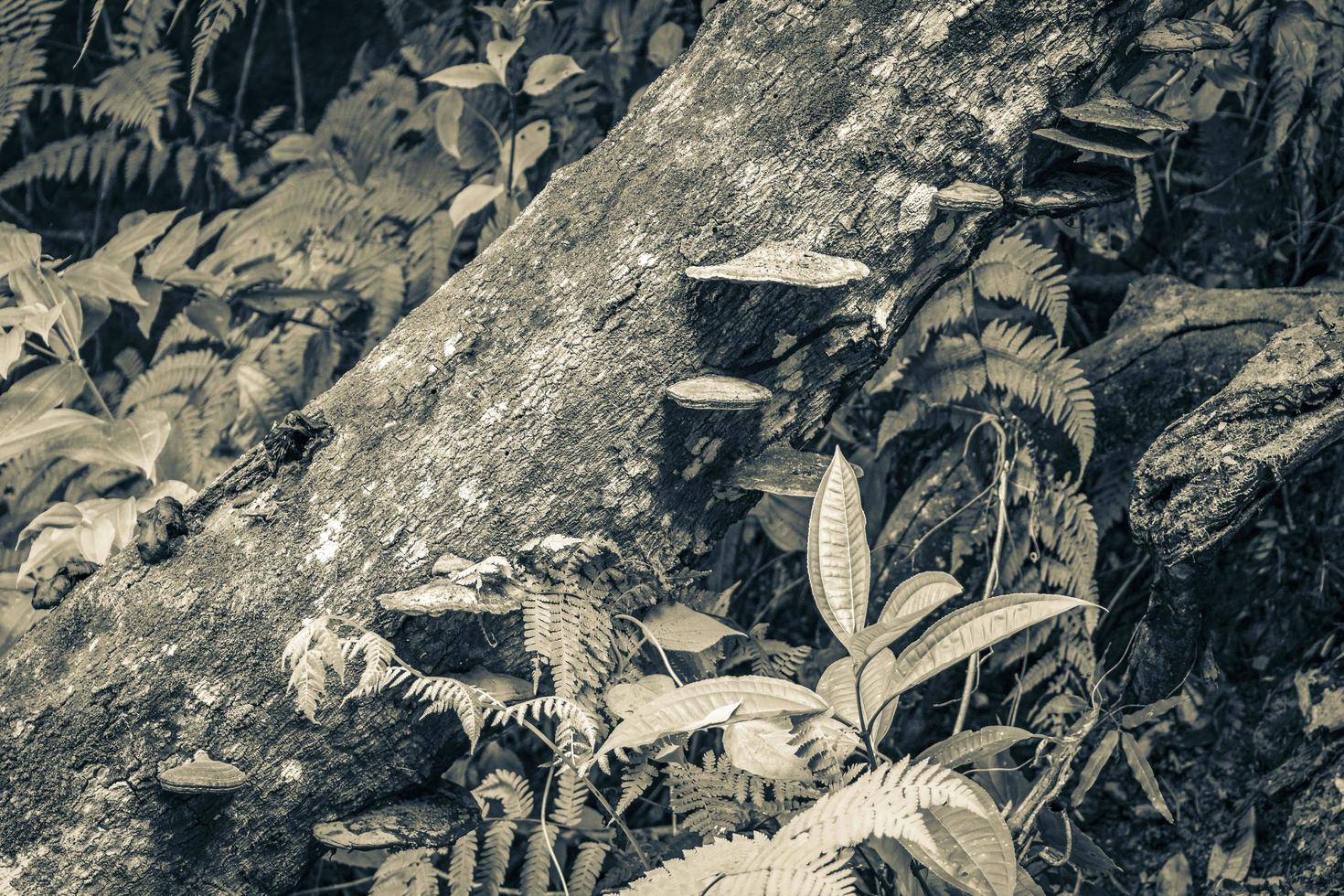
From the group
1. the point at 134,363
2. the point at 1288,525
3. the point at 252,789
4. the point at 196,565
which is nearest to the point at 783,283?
the point at 196,565

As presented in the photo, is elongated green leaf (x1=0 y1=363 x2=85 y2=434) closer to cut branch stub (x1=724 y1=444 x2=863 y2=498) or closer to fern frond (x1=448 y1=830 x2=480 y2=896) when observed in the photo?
fern frond (x1=448 y1=830 x2=480 y2=896)

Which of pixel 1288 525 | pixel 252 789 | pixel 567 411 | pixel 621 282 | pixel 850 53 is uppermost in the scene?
pixel 850 53

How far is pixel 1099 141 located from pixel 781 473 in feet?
3.27

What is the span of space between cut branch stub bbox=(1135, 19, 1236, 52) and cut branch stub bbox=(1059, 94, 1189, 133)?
0.43 feet

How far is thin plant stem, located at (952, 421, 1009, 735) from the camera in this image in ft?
8.48

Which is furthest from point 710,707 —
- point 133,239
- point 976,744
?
point 133,239

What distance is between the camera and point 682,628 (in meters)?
2.20

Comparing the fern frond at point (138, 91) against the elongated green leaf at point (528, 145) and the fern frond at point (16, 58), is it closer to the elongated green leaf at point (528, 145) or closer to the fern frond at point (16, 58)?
the fern frond at point (16, 58)

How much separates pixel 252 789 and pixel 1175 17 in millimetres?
2619

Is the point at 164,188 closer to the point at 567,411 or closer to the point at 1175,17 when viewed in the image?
the point at 567,411

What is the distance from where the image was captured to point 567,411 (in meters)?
2.06

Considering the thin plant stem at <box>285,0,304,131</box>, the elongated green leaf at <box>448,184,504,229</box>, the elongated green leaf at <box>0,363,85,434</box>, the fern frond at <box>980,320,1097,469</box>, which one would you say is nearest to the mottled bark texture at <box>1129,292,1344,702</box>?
the fern frond at <box>980,320,1097,469</box>

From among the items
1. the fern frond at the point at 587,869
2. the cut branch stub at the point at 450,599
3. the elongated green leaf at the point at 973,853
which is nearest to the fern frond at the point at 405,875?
the fern frond at the point at 587,869

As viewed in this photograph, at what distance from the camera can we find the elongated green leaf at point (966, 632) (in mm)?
1677
